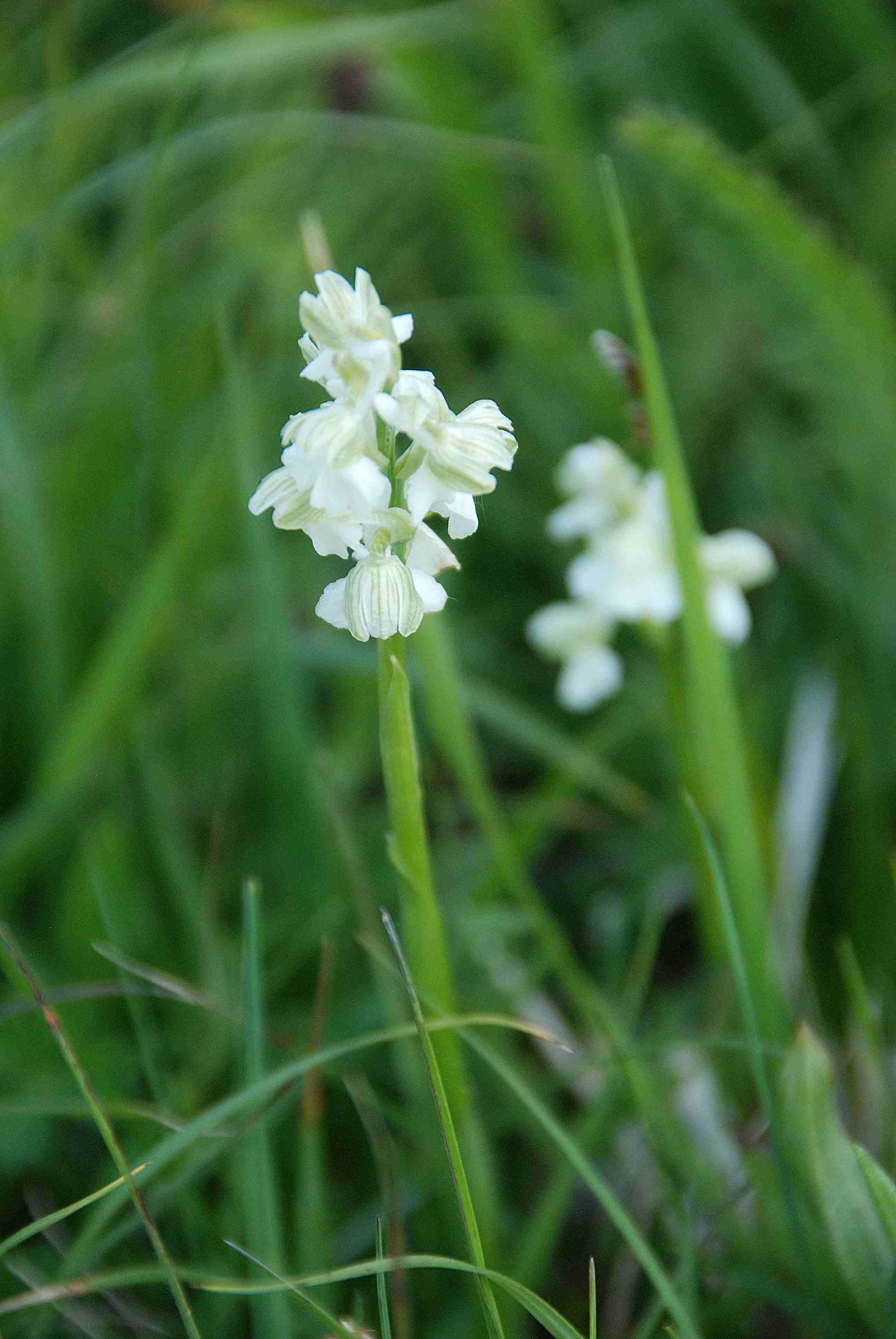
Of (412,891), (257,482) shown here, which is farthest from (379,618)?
(257,482)

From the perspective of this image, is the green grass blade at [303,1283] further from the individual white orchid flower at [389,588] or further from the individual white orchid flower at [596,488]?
the individual white orchid flower at [596,488]

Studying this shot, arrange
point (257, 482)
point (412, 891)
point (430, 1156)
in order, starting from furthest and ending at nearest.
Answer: point (257, 482)
point (430, 1156)
point (412, 891)

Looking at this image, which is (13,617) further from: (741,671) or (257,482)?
(741,671)

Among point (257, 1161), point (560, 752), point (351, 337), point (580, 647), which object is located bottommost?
point (257, 1161)

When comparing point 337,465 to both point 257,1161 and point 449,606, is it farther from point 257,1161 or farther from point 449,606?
point 449,606

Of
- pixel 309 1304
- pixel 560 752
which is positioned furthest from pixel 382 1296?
pixel 560 752

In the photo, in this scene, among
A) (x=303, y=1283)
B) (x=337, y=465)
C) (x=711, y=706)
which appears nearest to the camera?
(x=337, y=465)

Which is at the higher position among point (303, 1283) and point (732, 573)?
point (732, 573)
